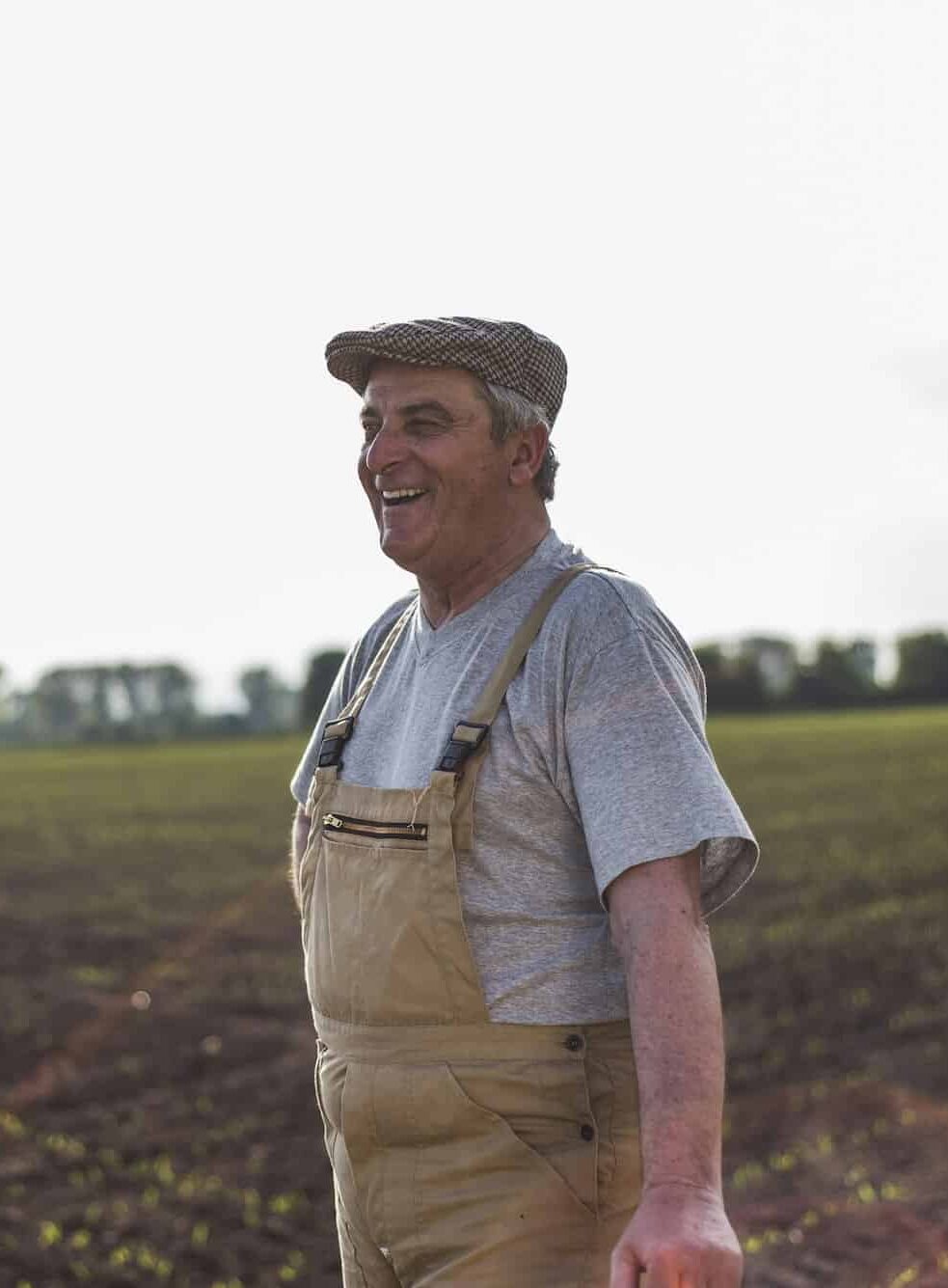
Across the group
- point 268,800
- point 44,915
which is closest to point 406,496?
point 44,915

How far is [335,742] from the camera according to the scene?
233 centimetres

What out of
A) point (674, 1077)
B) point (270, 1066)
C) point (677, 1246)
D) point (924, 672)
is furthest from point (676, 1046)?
point (924, 672)

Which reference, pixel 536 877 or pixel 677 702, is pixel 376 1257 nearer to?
pixel 536 877

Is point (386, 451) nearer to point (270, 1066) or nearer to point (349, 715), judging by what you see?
point (349, 715)

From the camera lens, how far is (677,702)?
196 cm

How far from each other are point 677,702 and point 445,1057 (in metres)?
0.58

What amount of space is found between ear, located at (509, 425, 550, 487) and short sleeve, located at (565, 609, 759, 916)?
1.11 ft

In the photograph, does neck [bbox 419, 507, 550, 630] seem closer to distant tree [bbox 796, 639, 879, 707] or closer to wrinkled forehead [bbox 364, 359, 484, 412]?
wrinkled forehead [bbox 364, 359, 484, 412]

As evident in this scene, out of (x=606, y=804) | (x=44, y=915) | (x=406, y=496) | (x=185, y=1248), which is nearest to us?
(x=606, y=804)

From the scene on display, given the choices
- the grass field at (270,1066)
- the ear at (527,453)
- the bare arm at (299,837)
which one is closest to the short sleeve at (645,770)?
the ear at (527,453)

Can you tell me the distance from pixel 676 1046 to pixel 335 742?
0.79 metres

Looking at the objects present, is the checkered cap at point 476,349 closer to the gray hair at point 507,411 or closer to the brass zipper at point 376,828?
the gray hair at point 507,411

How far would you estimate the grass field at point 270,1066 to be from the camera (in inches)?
220

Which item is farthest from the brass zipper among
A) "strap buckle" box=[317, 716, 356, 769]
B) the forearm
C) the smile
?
the smile
